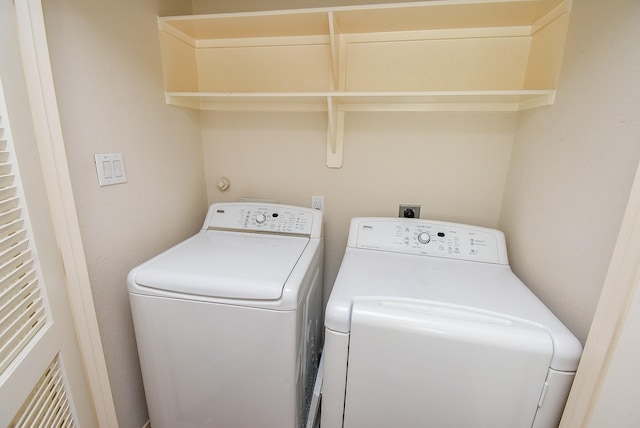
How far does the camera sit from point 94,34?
3.43 feet

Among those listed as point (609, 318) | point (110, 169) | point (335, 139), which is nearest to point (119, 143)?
point (110, 169)

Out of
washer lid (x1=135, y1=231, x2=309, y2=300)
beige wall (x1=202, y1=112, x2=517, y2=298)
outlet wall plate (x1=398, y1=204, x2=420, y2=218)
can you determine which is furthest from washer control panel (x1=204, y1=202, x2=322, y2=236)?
outlet wall plate (x1=398, y1=204, x2=420, y2=218)

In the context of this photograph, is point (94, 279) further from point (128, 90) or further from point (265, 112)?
point (265, 112)

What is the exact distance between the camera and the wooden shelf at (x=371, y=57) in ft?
4.05

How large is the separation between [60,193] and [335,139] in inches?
47.8

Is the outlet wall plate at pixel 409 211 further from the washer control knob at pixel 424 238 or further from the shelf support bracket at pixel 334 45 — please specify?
the shelf support bracket at pixel 334 45

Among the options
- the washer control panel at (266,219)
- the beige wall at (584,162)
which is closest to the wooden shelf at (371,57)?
the beige wall at (584,162)

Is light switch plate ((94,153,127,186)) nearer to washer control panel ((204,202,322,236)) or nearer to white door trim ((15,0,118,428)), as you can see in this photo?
white door trim ((15,0,118,428))

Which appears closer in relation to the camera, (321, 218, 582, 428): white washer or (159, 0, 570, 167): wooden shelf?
(321, 218, 582, 428): white washer

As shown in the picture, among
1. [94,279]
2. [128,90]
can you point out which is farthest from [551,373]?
[128,90]

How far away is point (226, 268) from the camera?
3.68 feet

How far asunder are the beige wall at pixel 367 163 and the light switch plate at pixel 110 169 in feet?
2.21

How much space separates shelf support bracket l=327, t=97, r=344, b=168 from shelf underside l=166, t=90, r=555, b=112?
0.05m

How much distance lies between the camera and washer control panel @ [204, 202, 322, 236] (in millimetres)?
1554
